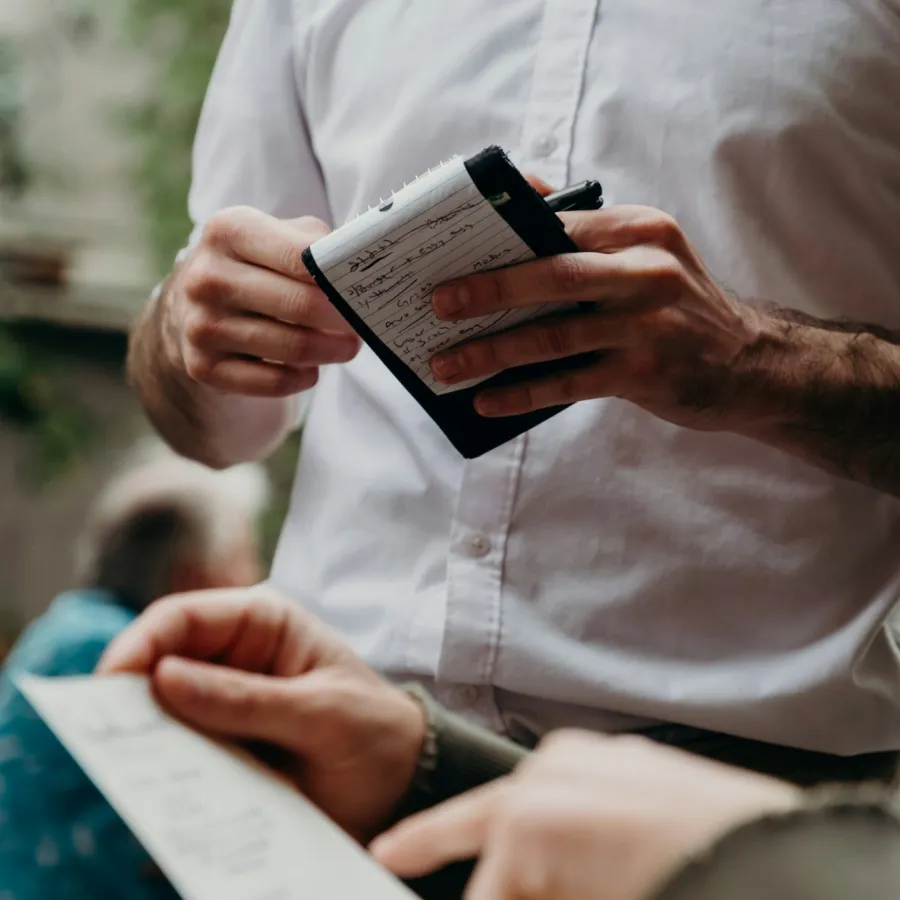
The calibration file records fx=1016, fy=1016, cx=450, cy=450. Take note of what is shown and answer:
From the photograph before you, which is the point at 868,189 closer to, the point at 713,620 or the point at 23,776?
the point at 713,620

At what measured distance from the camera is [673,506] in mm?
725

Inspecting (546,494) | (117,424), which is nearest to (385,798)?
(546,494)

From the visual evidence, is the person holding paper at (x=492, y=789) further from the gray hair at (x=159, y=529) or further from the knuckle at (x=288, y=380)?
the gray hair at (x=159, y=529)

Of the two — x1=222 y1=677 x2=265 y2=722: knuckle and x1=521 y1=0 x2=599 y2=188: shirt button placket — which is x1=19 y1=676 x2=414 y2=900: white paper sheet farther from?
x1=521 y1=0 x2=599 y2=188: shirt button placket

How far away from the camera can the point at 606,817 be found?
0.32 metres

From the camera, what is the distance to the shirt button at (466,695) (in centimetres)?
77

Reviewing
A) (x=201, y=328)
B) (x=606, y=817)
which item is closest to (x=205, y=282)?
(x=201, y=328)

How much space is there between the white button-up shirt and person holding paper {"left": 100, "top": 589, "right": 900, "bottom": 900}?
0.08m

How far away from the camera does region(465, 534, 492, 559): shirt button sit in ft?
2.48

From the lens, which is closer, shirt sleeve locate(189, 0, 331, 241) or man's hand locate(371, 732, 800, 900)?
man's hand locate(371, 732, 800, 900)

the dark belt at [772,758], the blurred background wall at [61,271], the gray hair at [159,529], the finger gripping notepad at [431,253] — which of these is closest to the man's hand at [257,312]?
the finger gripping notepad at [431,253]

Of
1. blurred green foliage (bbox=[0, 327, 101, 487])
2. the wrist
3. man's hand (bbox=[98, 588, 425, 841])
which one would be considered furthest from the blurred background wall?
the wrist

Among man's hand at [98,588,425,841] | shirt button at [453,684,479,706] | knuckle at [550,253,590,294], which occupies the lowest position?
shirt button at [453,684,479,706]

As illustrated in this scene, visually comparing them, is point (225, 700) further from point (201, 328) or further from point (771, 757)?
point (771, 757)
